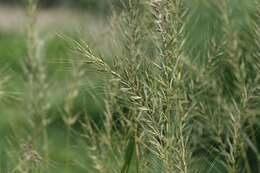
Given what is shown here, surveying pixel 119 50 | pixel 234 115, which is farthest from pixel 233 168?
pixel 119 50

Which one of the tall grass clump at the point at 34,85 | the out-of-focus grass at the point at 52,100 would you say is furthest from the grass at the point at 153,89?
the out-of-focus grass at the point at 52,100

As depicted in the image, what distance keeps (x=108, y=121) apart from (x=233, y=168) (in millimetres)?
389

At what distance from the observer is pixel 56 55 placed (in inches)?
209

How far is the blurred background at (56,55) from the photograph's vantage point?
2193 mm

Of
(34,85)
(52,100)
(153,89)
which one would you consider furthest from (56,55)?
(153,89)

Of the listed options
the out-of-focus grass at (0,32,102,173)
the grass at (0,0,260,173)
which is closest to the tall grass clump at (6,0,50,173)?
the grass at (0,0,260,173)

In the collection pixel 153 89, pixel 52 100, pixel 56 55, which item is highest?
pixel 153 89

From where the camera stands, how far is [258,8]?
1.71 metres

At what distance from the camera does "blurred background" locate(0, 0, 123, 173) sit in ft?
7.20

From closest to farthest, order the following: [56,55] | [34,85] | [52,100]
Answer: [34,85], [52,100], [56,55]

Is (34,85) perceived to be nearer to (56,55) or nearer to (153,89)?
(153,89)

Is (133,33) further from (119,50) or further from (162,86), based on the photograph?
(162,86)

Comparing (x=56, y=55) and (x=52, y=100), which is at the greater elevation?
(x=56, y=55)

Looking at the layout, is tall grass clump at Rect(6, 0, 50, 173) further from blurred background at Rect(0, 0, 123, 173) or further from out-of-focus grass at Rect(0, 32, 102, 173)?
out-of-focus grass at Rect(0, 32, 102, 173)
